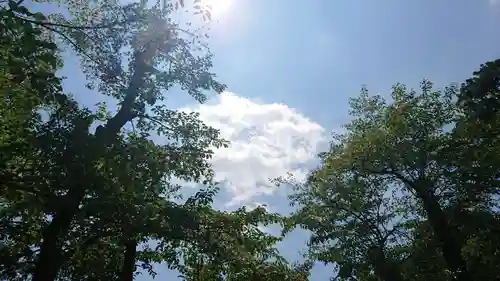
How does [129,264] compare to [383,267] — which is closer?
[129,264]

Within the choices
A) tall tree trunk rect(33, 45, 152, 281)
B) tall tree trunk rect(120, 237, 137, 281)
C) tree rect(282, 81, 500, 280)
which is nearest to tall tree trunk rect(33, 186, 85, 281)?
tall tree trunk rect(33, 45, 152, 281)

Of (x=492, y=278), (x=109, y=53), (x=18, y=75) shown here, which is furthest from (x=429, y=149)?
(x=18, y=75)

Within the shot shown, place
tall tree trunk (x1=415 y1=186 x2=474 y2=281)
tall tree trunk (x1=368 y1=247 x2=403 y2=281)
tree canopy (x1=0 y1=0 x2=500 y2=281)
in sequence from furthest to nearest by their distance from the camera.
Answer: tall tree trunk (x1=368 y1=247 x2=403 y2=281), tall tree trunk (x1=415 y1=186 x2=474 y2=281), tree canopy (x1=0 y1=0 x2=500 y2=281)

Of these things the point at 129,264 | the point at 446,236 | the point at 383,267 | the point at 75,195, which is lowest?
the point at 75,195

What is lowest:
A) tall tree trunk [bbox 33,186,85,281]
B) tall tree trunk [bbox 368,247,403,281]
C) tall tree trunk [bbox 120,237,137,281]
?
tall tree trunk [bbox 33,186,85,281]

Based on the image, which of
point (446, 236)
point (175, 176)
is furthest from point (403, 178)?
point (175, 176)

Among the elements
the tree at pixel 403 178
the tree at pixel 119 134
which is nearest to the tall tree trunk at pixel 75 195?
the tree at pixel 119 134

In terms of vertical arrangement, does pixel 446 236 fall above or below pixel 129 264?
above

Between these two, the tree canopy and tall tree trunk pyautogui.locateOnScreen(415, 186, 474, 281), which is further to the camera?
tall tree trunk pyautogui.locateOnScreen(415, 186, 474, 281)

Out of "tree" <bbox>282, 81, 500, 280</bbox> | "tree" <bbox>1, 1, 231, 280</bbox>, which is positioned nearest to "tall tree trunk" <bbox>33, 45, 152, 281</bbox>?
"tree" <bbox>1, 1, 231, 280</bbox>

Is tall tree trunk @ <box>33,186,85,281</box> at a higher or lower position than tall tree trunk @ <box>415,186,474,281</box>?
lower

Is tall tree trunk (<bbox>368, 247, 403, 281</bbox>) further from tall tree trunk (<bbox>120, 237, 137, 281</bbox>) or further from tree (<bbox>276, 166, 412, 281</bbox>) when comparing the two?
tall tree trunk (<bbox>120, 237, 137, 281</bbox>)

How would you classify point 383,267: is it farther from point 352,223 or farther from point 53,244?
point 53,244

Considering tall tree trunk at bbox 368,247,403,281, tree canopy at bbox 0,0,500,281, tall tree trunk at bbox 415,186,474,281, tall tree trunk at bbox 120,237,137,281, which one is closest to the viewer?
tree canopy at bbox 0,0,500,281
